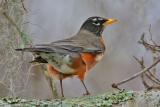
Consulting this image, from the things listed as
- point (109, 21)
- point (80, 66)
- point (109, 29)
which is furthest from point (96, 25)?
point (109, 29)

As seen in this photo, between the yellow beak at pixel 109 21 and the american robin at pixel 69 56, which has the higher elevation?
the yellow beak at pixel 109 21

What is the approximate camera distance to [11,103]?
5.84 feet

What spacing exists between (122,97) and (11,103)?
1.23 feet

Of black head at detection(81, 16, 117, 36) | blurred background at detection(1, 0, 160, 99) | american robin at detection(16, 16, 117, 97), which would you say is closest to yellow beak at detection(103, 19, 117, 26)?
black head at detection(81, 16, 117, 36)

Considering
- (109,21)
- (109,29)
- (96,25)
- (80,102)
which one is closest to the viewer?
(80,102)

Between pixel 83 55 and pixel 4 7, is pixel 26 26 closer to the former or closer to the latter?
pixel 4 7

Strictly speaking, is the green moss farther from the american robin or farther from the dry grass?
the dry grass

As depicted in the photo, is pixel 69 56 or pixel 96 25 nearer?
pixel 69 56

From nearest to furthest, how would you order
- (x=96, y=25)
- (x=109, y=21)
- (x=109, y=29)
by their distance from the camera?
(x=109, y=21)
(x=96, y=25)
(x=109, y=29)

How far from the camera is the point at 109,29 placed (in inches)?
193

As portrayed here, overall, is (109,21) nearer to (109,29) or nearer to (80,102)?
(80,102)

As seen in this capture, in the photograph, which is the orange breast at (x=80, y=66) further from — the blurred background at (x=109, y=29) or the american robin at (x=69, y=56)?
the blurred background at (x=109, y=29)

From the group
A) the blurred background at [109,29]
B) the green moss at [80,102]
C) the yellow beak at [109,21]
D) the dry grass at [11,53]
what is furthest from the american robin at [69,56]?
the blurred background at [109,29]

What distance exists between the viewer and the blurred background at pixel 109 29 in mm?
4348
